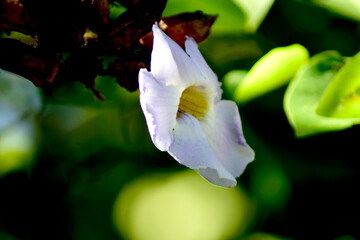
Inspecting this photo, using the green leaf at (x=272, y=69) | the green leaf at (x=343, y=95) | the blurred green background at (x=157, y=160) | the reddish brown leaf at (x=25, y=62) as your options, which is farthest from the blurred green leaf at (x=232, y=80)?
the reddish brown leaf at (x=25, y=62)

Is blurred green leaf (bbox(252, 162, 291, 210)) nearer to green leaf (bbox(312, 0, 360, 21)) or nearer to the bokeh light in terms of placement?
the bokeh light

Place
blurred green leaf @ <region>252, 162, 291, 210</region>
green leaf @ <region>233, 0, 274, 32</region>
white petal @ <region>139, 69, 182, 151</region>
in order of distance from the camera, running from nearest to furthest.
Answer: white petal @ <region>139, 69, 182, 151</region>
green leaf @ <region>233, 0, 274, 32</region>
blurred green leaf @ <region>252, 162, 291, 210</region>

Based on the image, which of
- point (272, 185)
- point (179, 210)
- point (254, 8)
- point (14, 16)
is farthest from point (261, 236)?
point (14, 16)

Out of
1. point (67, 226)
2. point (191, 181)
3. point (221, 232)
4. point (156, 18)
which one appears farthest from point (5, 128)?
point (156, 18)

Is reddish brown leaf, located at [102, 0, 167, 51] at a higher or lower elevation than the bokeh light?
higher

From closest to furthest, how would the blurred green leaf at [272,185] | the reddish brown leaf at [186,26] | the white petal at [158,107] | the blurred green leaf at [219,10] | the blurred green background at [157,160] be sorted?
the white petal at [158,107] → the reddish brown leaf at [186,26] → the blurred green leaf at [219,10] → the blurred green background at [157,160] → the blurred green leaf at [272,185]

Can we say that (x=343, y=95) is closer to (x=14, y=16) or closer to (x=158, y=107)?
(x=158, y=107)

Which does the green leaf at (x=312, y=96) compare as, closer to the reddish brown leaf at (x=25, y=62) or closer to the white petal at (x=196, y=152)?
the white petal at (x=196, y=152)

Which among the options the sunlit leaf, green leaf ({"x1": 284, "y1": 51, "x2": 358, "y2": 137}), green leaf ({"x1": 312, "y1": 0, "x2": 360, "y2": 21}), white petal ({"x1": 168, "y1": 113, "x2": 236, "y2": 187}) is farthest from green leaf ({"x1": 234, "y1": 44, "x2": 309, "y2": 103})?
the sunlit leaf
